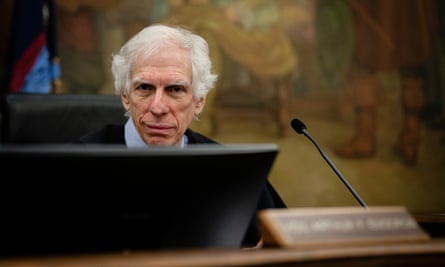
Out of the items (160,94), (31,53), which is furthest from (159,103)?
(31,53)

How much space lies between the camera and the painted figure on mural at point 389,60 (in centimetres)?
702

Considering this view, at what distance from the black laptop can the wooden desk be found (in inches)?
2.5

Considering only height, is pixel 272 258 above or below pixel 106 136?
above

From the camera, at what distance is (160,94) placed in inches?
121

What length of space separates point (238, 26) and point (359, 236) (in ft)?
17.1

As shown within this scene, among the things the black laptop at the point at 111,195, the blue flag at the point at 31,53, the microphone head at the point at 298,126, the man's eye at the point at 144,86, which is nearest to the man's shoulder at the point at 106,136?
the man's eye at the point at 144,86

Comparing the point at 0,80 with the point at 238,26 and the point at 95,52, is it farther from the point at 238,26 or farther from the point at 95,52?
the point at 238,26

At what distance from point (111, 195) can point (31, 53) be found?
13.9 ft

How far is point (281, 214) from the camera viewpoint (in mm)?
1628

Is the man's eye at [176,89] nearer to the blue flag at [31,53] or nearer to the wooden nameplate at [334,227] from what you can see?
the wooden nameplate at [334,227]

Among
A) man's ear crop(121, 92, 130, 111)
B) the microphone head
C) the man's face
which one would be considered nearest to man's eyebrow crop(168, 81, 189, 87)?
the man's face

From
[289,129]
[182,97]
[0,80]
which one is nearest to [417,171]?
[289,129]

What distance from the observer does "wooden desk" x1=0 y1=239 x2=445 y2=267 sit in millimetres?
1376

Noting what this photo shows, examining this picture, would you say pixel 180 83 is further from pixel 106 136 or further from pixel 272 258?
pixel 272 258
